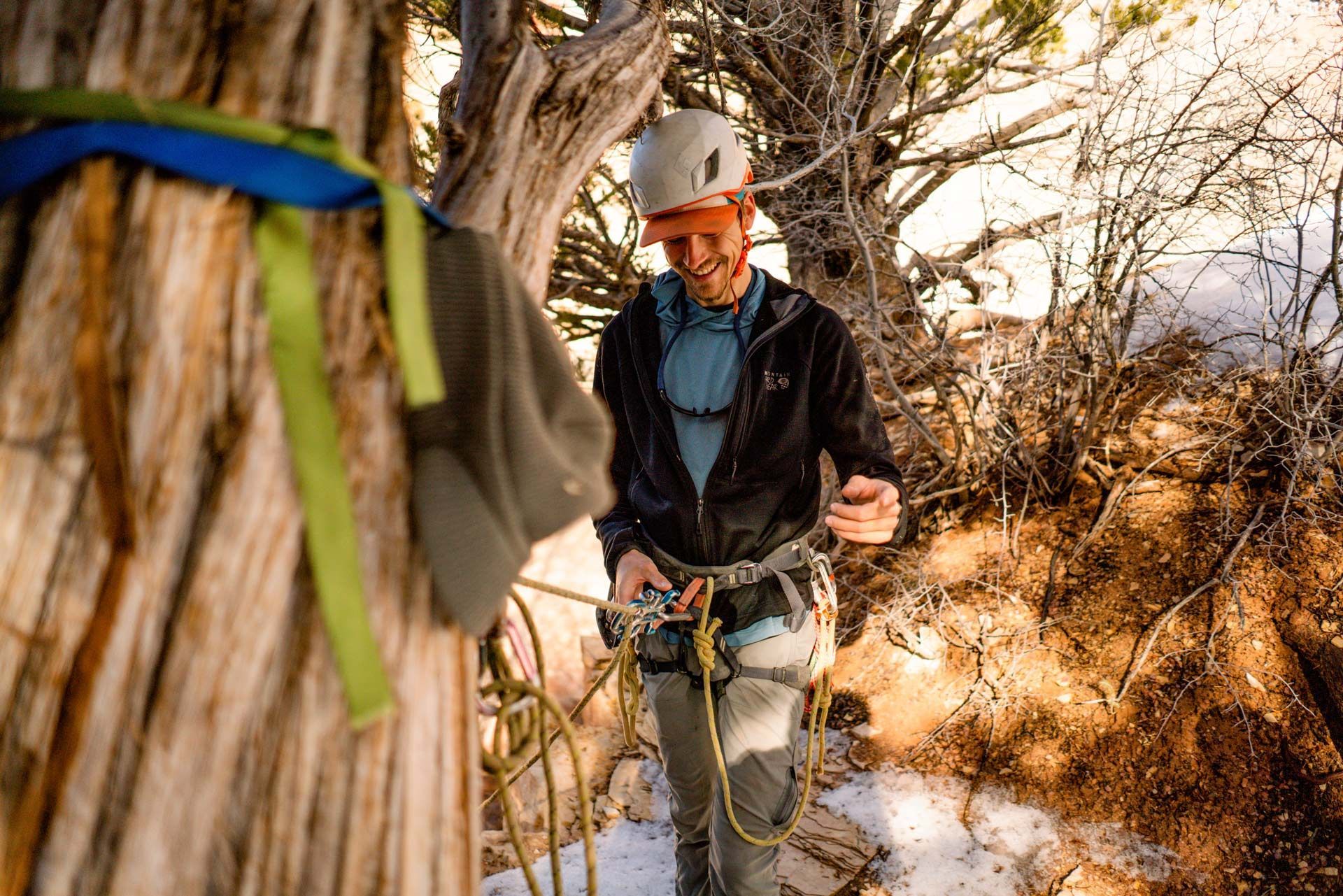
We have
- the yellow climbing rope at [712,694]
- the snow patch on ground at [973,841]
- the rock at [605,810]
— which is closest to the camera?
the yellow climbing rope at [712,694]

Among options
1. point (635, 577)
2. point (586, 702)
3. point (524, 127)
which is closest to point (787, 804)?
point (586, 702)

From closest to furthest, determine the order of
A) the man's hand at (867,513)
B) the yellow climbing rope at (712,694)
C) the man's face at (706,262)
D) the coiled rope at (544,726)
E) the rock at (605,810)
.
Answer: the coiled rope at (544,726)
the man's hand at (867,513)
the yellow climbing rope at (712,694)
the man's face at (706,262)
the rock at (605,810)

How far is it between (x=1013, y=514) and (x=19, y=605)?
5.03 meters

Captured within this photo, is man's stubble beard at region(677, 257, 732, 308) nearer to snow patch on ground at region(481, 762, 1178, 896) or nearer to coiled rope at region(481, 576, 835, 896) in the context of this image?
coiled rope at region(481, 576, 835, 896)

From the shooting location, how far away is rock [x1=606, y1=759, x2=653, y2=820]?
172 inches

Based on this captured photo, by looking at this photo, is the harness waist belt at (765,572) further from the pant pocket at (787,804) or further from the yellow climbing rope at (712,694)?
the pant pocket at (787,804)

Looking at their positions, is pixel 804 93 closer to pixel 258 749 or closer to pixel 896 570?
pixel 896 570

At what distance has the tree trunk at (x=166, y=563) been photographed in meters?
0.91

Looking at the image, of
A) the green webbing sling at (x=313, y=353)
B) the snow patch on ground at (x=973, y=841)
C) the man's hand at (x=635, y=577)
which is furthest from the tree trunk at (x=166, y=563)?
the snow patch on ground at (x=973, y=841)

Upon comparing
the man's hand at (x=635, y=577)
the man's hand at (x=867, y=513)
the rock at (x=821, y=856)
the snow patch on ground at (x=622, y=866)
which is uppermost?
the man's hand at (x=867, y=513)

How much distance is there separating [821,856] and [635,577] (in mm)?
2034

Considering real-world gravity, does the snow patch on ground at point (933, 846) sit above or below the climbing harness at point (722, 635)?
below

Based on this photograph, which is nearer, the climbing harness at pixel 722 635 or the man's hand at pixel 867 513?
the man's hand at pixel 867 513

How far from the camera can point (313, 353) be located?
0.95 m
